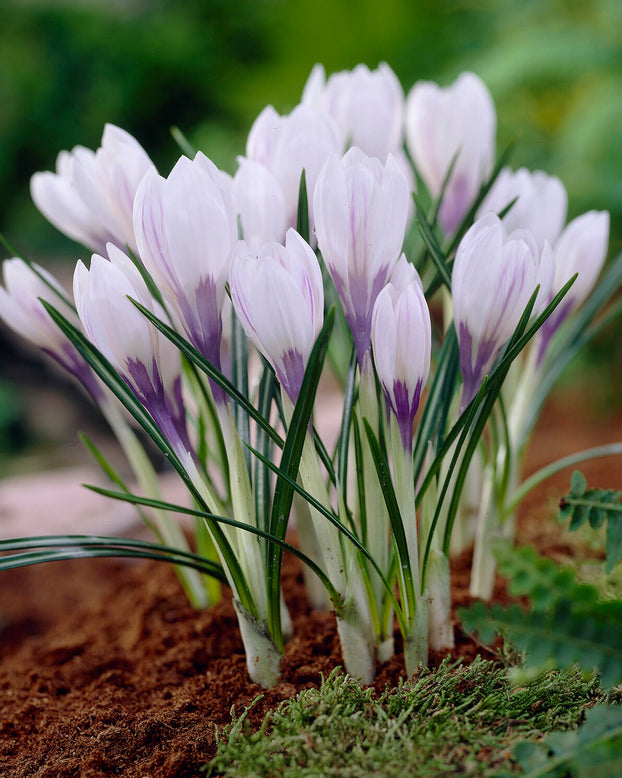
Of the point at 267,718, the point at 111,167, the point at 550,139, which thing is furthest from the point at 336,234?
the point at 550,139

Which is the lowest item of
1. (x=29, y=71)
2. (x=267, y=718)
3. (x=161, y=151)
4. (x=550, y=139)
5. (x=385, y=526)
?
(x=267, y=718)

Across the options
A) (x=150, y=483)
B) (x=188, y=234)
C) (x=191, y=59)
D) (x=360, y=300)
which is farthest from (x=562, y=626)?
(x=191, y=59)

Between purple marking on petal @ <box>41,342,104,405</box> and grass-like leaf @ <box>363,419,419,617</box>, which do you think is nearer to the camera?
grass-like leaf @ <box>363,419,419,617</box>

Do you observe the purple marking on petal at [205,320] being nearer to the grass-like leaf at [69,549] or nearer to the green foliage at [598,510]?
the grass-like leaf at [69,549]

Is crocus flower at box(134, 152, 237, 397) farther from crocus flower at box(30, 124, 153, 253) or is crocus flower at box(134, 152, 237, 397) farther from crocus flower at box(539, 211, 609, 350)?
crocus flower at box(539, 211, 609, 350)

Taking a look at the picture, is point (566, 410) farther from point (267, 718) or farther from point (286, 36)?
point (286, 36)

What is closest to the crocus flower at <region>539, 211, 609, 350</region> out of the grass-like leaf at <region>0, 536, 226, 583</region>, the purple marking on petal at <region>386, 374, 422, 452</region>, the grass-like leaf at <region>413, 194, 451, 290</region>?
the grass-like leaf at <region>413, 194, 451, 290</region>
